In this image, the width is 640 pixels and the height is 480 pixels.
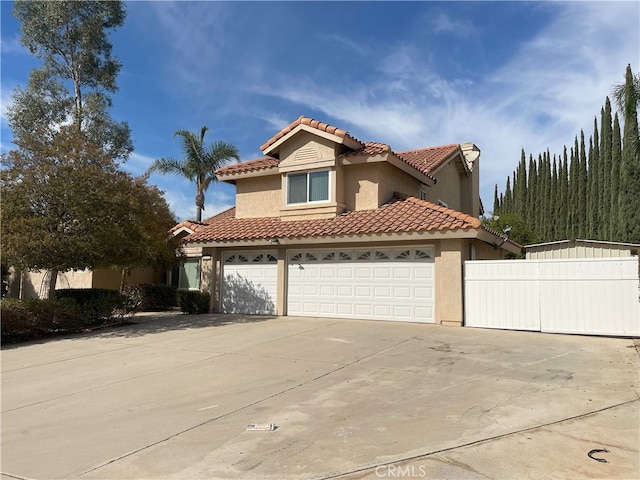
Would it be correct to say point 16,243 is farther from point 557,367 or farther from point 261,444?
point 557,367

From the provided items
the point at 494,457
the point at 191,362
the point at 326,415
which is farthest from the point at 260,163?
the point at 494,457

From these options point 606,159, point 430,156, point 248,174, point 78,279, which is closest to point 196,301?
point 248,174

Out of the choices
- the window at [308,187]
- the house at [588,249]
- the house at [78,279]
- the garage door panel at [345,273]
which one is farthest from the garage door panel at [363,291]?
the house at [588,249]

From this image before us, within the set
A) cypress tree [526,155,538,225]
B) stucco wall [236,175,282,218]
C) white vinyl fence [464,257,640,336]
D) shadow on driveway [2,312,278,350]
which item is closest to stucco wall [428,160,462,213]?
stucco wall [236,175,282,218]

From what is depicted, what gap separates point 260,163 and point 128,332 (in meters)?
7.77

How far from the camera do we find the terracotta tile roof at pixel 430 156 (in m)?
18.5

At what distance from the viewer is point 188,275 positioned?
21.8 metres

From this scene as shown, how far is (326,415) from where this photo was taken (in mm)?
Result: 5344

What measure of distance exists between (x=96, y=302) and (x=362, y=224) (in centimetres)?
867

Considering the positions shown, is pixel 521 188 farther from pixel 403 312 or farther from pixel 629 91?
pixel 403 312

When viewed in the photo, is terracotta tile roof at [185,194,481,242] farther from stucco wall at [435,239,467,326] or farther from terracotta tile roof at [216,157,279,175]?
terracotta tile roof at [216,157,279,175]

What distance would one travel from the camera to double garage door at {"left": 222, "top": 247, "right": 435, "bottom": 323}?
1304 centimetres

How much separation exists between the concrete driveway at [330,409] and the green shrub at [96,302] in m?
3.46

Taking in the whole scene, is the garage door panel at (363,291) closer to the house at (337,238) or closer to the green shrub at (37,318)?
the house at (337,238)
